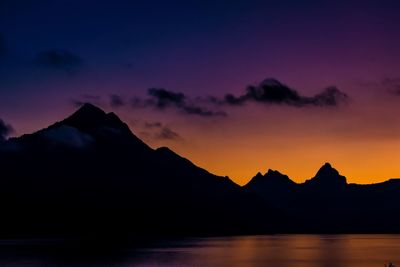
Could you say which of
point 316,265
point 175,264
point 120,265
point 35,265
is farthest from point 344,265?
point 35,265

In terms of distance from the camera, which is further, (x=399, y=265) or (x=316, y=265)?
(x=316, y=265)

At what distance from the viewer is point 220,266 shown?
537 ft

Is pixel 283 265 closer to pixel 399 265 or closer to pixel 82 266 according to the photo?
pixel 399 265

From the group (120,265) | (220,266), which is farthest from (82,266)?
(220,266)

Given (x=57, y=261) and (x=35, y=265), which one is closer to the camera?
(x=35, y=265)

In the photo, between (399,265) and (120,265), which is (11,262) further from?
(399,265)

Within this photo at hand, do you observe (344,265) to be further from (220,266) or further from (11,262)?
(11,262)

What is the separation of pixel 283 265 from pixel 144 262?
42614mm

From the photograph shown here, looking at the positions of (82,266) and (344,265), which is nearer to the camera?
(82,266)

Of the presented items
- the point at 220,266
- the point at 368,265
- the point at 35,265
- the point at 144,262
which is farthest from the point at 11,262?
the point at 368,265

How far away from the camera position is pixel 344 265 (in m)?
178

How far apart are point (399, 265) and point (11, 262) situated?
11295 cm

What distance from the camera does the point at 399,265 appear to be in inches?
6407

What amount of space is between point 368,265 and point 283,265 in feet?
83.6
